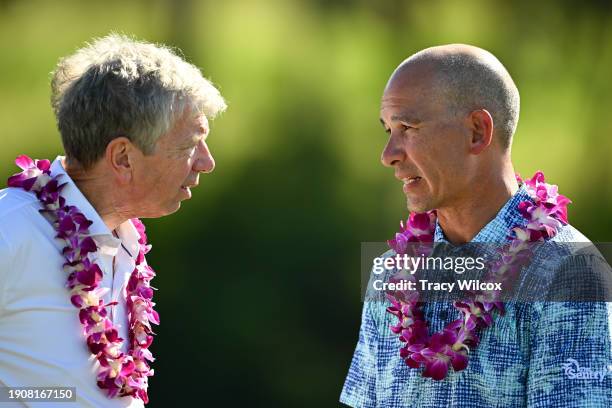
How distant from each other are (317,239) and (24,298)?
3.48 m

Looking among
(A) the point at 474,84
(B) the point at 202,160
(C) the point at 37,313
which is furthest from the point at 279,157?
(C) the point at 37,313

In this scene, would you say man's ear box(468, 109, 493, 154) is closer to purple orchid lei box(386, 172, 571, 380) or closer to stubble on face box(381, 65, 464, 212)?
stubble on face box(381, 65, 464, 212)

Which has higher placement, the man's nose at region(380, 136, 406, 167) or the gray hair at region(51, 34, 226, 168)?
the gray hair at region(51, 34, 226, 168)

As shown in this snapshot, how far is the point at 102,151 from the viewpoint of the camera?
2.94 m

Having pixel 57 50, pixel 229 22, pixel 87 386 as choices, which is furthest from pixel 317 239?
pixel 87 386

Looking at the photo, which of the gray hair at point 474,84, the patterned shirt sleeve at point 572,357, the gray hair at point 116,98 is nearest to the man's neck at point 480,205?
the gray hair at point 474,84

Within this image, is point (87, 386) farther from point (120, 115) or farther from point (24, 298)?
point (120, 115)

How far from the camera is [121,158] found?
2961 millimetres

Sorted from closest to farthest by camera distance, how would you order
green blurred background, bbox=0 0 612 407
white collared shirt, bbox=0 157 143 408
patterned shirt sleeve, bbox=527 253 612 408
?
patterned shirt sleeve, bbox=527 253 612 408 < white collared shirt, bbox=0 157 143 408 < green blurred background, bbox=0 0 612 407

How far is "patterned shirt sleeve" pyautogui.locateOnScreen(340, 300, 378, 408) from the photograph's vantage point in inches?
120

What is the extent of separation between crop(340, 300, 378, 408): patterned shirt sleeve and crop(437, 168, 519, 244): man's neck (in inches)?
16.2

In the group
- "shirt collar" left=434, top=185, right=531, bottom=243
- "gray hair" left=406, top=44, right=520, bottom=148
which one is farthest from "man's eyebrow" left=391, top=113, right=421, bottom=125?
Answer: "shirt collar" left=434, top=185, right=531, bottom=243

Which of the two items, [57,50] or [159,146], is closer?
[159,146]

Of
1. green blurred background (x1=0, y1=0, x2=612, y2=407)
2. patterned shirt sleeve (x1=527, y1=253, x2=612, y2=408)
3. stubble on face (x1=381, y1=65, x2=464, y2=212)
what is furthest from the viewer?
green blurred background (x1=0, y1=0, x2=612, y2=407)
